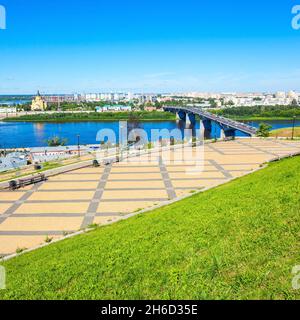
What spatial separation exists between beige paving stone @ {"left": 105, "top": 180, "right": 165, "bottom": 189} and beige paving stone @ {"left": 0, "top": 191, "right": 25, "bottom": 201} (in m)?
3.50

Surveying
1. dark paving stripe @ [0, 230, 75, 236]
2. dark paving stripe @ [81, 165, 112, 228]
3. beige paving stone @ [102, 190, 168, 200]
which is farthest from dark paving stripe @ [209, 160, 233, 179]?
dark paving stripe @ [0, 230, 75, 236]

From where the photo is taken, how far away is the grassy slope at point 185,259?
15.7ft

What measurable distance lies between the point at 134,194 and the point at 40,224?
12.7ft

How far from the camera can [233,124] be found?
1775 inches

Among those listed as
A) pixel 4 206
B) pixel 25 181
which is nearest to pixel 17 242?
pixel 4 206

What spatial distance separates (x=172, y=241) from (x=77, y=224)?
4430 mm

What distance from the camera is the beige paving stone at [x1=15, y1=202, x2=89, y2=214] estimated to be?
11303 mm

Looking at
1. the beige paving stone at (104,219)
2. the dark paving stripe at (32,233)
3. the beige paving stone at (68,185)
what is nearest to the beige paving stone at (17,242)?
the dark paving stripe at (32,233)

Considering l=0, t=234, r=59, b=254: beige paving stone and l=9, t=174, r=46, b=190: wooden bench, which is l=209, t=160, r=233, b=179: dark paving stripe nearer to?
l=9, t=174, r=46, b=190: wooden bench

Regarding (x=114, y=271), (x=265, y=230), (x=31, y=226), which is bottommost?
(x=31, y=226)

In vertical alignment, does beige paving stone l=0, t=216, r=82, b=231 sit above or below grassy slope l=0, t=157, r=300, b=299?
below

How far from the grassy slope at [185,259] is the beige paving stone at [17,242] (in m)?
0.93
